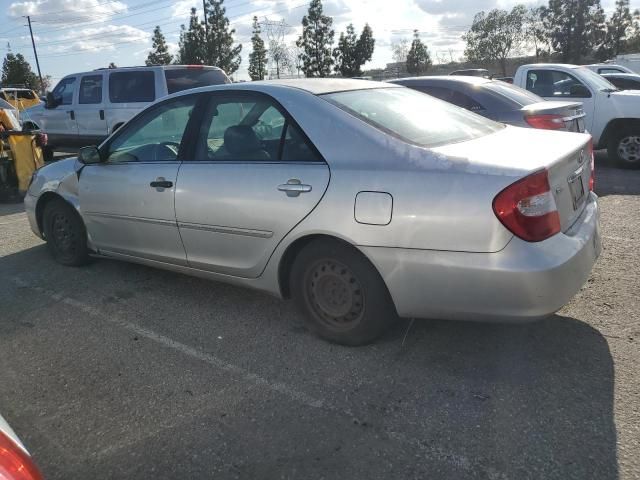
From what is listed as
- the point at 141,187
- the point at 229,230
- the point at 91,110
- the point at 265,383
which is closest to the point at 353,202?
the point at 229,230

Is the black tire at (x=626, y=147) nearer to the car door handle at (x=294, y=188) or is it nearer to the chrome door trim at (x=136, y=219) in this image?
the car door handle at (x=294, y=188)

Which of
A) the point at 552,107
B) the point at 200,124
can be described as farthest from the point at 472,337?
the point at 552,107

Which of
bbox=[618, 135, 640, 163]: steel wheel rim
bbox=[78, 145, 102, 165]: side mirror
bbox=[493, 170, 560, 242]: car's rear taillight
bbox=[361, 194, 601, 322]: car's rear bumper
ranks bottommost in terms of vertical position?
bbox=[618, 135, 640, 163]: steel wheel rim

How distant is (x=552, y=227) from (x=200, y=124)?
2450mm

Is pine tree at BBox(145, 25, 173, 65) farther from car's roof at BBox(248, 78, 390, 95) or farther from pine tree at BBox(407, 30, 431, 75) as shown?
car's roof at BBox(248, 78, 390, 95)

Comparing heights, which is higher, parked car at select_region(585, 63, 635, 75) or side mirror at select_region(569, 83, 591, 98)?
parked car at select_region(585, 63, 635, 75)

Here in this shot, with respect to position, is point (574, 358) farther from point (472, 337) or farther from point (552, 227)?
point (552, 227)

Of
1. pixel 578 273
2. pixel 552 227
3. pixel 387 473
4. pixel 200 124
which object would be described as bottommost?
pixel 387 473

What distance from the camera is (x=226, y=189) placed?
366 centimetres

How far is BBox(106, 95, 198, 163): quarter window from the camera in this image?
413 centimetres

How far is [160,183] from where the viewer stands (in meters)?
4.04

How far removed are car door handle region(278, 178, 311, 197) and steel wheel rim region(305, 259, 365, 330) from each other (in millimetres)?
429

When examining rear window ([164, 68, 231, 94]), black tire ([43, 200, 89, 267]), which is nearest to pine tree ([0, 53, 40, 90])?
rear window ([164, 68, 231, 94])

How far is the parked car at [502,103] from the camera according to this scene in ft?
21.4
